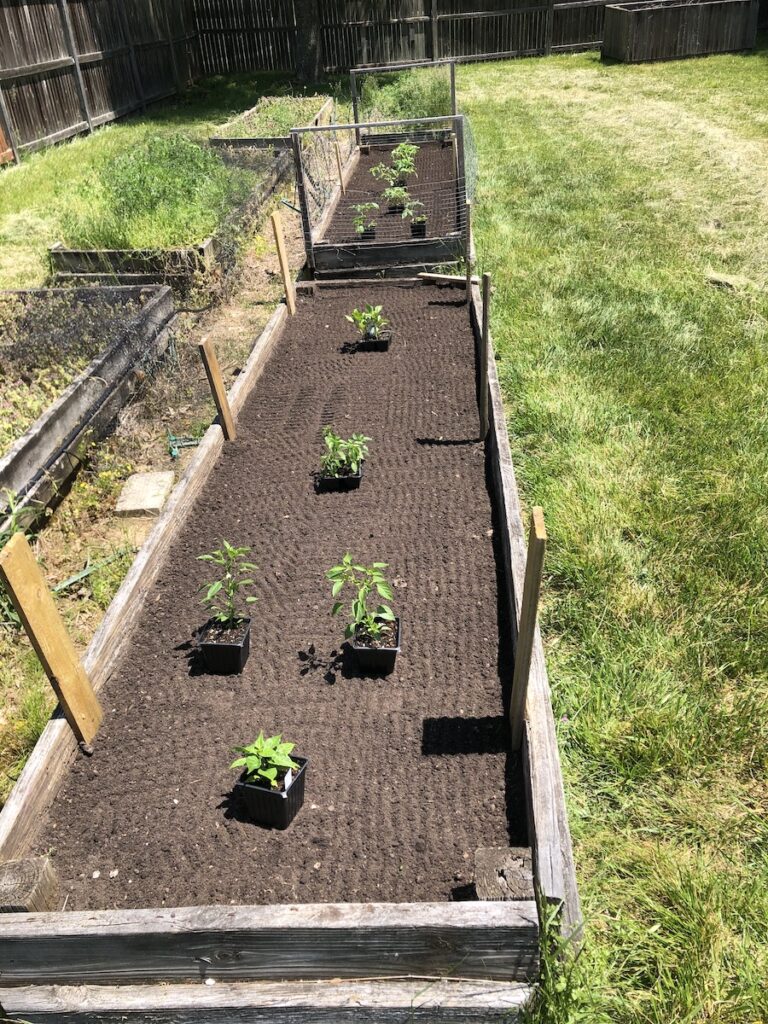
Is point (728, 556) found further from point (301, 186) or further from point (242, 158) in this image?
point (242, 158)

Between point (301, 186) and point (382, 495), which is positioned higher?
point (301, 186)

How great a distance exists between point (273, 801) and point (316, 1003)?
2.17 ft

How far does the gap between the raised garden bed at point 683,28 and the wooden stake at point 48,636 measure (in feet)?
63.9

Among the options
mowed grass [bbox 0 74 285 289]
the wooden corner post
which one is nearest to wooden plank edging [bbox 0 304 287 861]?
the wooden corner post

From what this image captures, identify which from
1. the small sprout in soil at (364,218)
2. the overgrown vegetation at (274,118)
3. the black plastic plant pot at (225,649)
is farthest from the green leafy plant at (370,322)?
the overgrown vegetation at (274,118)

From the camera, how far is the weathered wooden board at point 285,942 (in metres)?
2.00

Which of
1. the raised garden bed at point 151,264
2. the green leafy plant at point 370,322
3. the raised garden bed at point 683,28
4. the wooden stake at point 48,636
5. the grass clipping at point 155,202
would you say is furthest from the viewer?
the raised garden bed at point 683,28

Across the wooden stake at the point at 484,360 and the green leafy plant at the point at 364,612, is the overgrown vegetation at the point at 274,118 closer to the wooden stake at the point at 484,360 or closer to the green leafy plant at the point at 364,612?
the wooden stake at the point at 484,360

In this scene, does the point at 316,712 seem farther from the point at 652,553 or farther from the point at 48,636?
the point at 652,553

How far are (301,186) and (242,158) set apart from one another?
181 inches

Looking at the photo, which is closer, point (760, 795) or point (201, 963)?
point (201, 963)

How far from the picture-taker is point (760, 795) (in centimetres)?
273

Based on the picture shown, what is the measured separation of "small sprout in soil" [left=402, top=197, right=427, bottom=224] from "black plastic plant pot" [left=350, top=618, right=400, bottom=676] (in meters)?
5.99

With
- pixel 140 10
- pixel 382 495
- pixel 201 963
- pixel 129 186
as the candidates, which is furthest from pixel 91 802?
pixel 140 10
